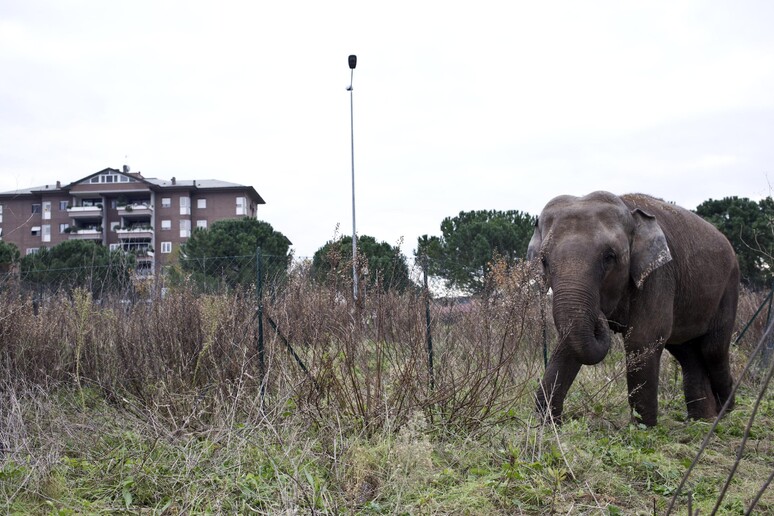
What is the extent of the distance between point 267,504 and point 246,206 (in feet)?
238

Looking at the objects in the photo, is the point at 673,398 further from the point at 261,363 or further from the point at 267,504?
the point at 267,504

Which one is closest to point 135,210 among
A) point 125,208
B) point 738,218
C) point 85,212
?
point 125,208

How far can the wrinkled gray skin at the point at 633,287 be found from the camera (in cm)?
613

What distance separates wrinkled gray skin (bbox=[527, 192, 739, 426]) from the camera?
6.13 m

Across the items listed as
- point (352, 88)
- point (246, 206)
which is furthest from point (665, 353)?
point (246, 206)

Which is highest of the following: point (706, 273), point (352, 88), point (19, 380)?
point (352, 88)

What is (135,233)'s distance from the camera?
232ft

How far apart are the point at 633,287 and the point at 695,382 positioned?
198 centimetres

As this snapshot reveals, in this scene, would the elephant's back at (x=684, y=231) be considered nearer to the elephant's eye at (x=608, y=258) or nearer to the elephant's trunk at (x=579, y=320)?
the elephant's eye at (x=608, y=258)

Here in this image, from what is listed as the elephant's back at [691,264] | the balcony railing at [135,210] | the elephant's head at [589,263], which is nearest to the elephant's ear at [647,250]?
the elephant's head at [589,263]

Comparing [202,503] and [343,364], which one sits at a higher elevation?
[343,364]

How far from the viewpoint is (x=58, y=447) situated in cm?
523

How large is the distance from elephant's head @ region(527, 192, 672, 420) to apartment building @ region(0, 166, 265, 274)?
6774 centimetres

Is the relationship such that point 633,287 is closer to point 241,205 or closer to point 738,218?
point 738,218
